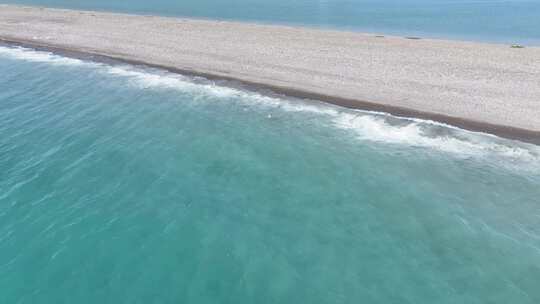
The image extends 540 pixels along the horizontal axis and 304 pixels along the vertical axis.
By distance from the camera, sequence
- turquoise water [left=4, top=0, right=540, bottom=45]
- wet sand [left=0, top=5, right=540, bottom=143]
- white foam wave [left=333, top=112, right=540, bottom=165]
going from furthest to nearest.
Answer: turquoise water [left=4, top=0, right=540, bottom=45]
wet sand [left=0, top=5, right=540, bottom=143]
white foam wave [left=333, top=112, right=540, bottom=165]

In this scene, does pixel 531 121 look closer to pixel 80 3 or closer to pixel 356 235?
pixel 356 235

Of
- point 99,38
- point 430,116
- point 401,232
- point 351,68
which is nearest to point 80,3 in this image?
point 99,38

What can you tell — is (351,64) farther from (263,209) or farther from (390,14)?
(390,14)

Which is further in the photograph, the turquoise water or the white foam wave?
the turquoise water

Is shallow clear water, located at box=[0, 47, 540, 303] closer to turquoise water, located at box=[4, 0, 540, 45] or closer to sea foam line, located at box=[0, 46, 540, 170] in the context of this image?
sea foam line, located at box=[0, 46, 540, 170]

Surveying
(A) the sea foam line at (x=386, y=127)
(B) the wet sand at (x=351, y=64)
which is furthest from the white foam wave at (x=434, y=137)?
(B) the wet sand at (x=351, y=64)

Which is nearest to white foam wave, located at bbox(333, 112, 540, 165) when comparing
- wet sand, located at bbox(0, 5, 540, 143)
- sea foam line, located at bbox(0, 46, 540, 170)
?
sea foam line, located at bbox(0, 46, 540, 170)
